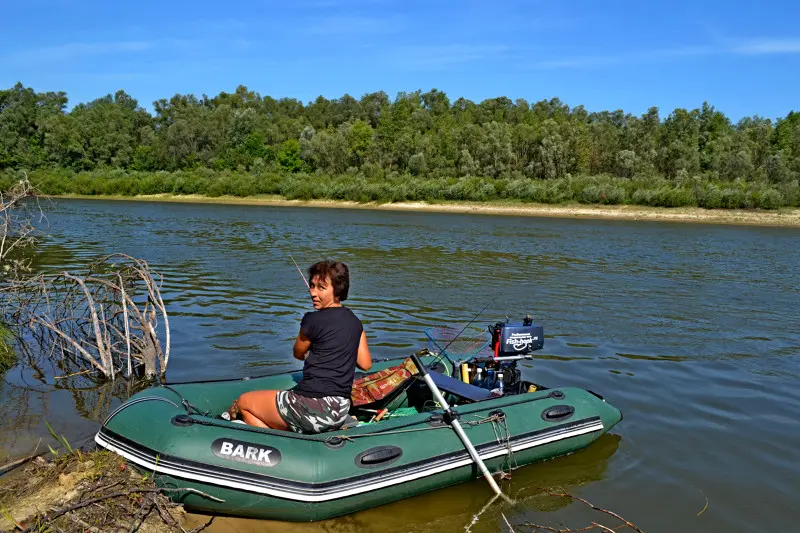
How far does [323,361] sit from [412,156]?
199ft

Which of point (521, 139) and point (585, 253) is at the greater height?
point (521, 139)

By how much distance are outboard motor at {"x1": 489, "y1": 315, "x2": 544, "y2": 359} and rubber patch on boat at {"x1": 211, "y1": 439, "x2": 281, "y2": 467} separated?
2746mm

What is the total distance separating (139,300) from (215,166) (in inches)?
2515

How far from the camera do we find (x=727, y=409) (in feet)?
24.2

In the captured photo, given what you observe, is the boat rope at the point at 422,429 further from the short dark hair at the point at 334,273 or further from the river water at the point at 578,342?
the short dark hair at the point at 334,273

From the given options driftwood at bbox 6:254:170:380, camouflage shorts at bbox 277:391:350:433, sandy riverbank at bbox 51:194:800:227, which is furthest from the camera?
sandy riverbank at bbox 51:194:800:227

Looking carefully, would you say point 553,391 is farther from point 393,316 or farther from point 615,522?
point 393,316

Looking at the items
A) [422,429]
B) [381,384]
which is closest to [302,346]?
[422,429]

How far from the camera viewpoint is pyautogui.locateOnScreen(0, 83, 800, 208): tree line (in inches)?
2003

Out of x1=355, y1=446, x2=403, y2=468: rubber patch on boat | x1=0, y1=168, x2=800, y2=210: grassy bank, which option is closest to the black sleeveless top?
x1=355, y1=446, x2=403, y2=468: rubber patch on boat

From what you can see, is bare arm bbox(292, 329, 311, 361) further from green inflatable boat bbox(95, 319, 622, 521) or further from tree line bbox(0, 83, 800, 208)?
tree line bbox(0, 83, 800, 208)

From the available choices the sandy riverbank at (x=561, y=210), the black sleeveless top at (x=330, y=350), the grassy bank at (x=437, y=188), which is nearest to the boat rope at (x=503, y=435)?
the black sleeveless top at (x=330, y=350)

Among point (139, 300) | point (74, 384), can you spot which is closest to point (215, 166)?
point (139, 300)

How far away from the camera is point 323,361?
471 centimetres
